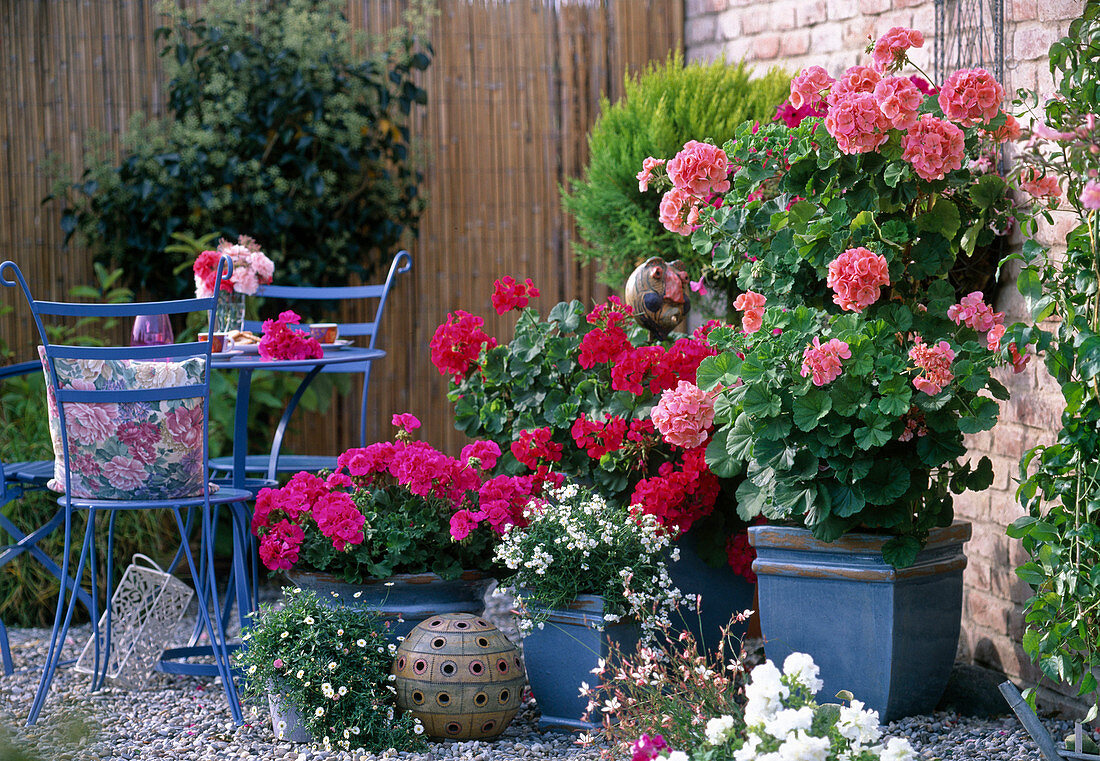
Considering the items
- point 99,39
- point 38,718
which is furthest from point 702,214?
point 99,39

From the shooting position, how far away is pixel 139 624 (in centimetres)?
298

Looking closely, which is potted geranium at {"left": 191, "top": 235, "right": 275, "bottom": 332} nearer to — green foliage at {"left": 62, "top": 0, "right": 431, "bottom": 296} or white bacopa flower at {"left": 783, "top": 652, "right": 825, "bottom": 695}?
green foliage at {"left": 62, "top": 0, "right": 431, "bottom": 296}

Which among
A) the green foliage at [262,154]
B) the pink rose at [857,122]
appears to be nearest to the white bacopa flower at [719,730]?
the pink rose at [857,122]

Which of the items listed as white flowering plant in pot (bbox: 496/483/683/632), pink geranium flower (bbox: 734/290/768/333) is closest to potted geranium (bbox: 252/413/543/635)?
white flowering plant in pot (bbox: 496/483/683/632)

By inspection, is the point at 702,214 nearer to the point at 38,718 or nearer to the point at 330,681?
the point at 330,681

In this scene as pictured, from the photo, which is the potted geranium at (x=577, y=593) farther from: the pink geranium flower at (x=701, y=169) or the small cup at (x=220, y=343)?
the small cup at (x=220, y=343)

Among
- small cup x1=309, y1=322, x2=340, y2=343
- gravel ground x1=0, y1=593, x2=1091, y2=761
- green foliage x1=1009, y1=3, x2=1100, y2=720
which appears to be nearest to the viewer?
green foliage x1=1009, y1=3, x2=1100, y2=720

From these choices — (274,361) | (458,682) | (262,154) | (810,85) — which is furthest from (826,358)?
Result: (262,154)

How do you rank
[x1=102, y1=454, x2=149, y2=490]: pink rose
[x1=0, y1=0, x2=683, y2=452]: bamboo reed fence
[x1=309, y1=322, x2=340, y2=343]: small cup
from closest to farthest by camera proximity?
[x1=102, y1=454, x2=149, y2=490]: pink rose
[x1=309, y1=322, x2=340, y2=343]: small cup
[x1=0, y1=0, x2=683, y2=452]: bamboo reed fence

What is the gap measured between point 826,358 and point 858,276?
0.20 meters

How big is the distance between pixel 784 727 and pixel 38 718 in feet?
6.51

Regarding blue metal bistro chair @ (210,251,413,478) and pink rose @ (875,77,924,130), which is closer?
pink rose @ (875,77,924,130)

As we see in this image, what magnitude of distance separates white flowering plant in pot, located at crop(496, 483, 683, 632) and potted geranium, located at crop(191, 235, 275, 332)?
1.12 m

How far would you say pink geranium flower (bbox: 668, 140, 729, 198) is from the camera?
2.57 meters
